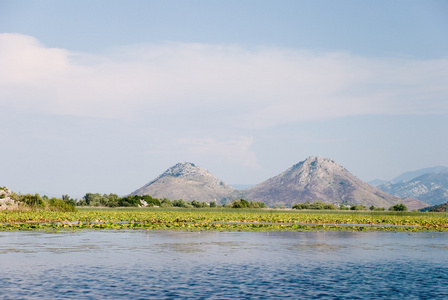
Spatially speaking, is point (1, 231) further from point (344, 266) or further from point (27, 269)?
point (344, 266)

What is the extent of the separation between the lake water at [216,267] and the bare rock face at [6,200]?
1342 inches

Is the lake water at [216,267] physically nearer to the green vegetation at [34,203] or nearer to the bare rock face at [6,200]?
the bare rock face at [6,200]

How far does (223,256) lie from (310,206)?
124 meters

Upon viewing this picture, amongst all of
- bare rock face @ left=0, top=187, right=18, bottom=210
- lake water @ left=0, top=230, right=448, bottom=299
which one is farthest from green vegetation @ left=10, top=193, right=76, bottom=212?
lake water @ left=0, top=230, right=448, bottom=299

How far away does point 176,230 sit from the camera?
2221 inches

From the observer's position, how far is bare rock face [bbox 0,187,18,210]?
261 feet

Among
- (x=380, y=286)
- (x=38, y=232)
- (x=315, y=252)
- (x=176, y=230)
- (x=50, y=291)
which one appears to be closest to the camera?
(x=50, y=291)

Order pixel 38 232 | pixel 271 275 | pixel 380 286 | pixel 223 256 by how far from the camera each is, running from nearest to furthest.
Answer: pixel 380 286, pixel 271 275, pixel 223 256, pixel 38 232

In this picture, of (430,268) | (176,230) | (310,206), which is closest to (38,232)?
(176,230)

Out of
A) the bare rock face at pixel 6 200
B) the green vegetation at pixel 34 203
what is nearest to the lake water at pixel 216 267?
the bare rock face at pixel 6 200

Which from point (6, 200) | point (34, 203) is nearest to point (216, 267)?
point (6, 200)

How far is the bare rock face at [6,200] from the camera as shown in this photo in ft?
261

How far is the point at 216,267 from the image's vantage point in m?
30.8

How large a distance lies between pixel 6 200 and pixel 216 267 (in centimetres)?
5945
